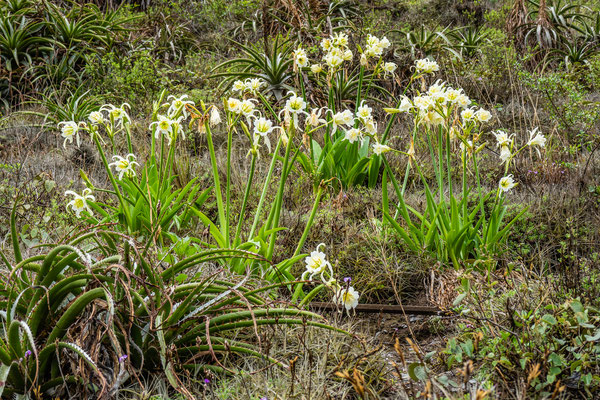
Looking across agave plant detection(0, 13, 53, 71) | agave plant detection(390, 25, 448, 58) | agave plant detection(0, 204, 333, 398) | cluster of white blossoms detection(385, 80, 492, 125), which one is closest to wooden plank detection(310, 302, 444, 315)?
agave plant detection(0, 204, 333, 398)

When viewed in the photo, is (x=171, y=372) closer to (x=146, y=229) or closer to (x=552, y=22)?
(x=146, y=229)

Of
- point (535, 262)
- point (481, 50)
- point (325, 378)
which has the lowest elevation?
point (535, 262)

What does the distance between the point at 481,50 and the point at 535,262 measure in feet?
15.9

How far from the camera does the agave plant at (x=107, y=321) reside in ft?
6.06

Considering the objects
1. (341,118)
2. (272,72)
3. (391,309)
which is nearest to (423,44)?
(272,72)

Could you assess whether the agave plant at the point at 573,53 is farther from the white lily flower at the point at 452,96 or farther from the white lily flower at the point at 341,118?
the white lily flower at the point at 341,118

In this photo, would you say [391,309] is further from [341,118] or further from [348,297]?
[341,118]

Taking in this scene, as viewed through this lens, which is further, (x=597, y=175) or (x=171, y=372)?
(x=597, y=175)

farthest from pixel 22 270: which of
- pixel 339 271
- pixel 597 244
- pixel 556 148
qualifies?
pixel 556 148

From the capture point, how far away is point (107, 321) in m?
1.89

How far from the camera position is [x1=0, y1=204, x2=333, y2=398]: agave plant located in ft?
6.06

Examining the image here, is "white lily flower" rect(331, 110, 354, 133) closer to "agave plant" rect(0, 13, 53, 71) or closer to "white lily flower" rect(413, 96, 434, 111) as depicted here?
"white lily flower" rect(413, 96, 434, 111)

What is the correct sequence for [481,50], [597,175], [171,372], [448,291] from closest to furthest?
1. [171,372]
2. [448,291]
3. [597,175]
4. [481,50]

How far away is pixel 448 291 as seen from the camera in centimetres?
290
